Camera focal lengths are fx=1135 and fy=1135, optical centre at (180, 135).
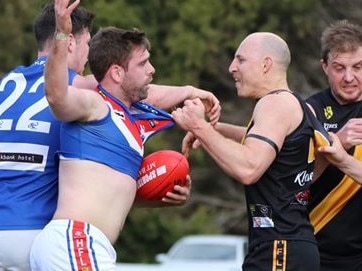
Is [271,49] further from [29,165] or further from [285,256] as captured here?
[29,165]

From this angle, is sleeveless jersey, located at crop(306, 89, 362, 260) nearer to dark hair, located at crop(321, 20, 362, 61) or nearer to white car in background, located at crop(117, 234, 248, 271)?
dark hair, located at crop(321, 20, 362, 61)

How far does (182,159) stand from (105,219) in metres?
0.91

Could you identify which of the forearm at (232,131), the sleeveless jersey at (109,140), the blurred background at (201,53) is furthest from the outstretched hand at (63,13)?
the blurred background at (201,53)

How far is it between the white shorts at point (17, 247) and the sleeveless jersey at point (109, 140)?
54 centimetres

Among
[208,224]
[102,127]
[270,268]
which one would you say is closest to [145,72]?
[102,127]

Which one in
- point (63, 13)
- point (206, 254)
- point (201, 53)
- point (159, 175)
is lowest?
point (206, 254)

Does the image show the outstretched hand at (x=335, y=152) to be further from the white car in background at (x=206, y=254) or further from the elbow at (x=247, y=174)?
the white car in background at (x=206, y=254)

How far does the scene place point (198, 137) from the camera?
21.8ft

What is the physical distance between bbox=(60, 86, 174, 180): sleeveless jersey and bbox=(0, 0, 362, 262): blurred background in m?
21.3

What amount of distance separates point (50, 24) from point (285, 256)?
2.02 m

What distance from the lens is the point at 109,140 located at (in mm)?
6531

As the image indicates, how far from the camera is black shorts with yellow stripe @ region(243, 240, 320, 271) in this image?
670 cm

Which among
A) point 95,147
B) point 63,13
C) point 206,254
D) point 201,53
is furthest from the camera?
point 201,53

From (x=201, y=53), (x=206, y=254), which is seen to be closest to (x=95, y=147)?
(x=206, y=254)
